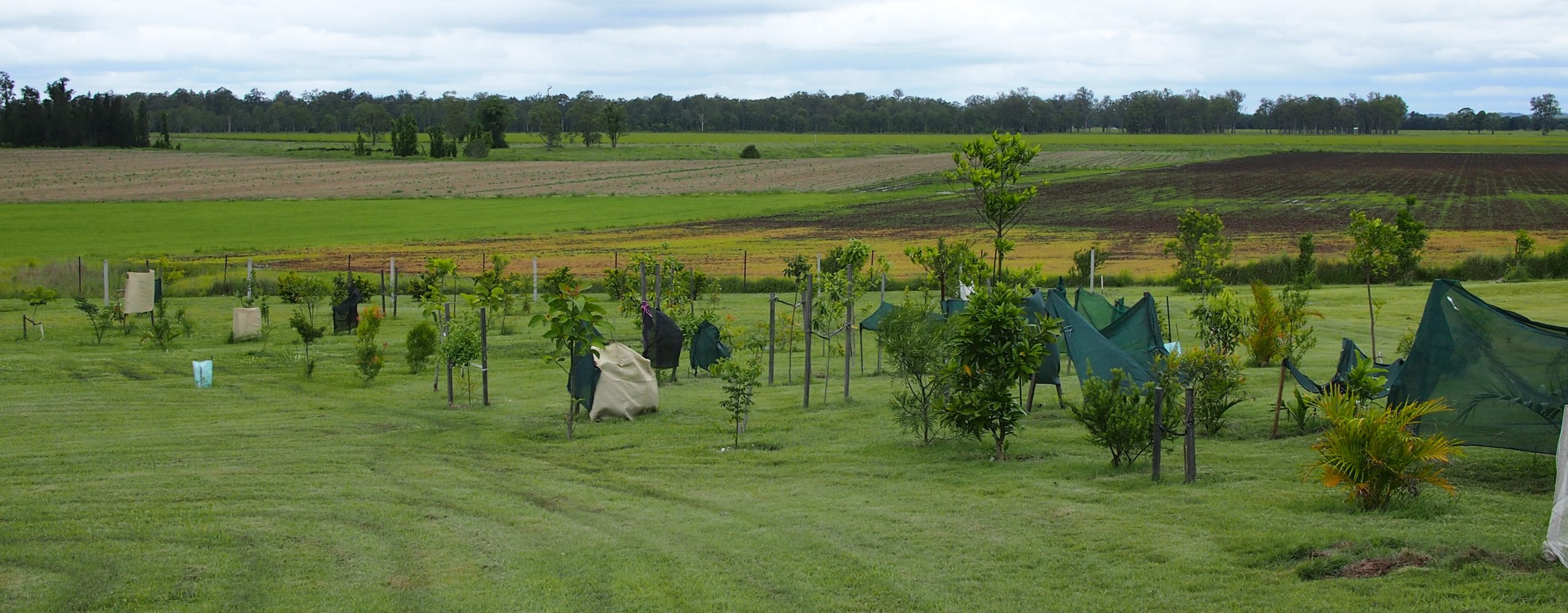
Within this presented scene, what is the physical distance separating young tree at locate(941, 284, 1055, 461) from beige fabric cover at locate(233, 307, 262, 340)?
1845cm

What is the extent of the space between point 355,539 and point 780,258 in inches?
1572

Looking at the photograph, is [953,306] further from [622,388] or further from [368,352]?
[368,352]

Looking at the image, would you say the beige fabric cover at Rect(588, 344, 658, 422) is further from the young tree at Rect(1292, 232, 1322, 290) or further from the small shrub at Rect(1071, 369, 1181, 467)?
the young tree at Rect(1292, 232, 1322, 290)

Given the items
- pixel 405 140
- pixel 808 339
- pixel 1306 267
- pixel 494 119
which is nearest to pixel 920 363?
pixel 808 339

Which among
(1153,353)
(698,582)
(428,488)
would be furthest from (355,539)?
(1153,353)

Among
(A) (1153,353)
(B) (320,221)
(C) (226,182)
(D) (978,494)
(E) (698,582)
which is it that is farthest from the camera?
(C) (226,182)

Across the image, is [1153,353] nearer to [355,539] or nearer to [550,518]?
[550,518]

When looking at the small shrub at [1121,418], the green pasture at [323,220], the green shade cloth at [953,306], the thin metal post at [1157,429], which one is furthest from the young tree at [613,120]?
the thin metal post at [1157,429]

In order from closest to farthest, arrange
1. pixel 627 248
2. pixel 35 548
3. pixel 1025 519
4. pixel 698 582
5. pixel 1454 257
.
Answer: pixel 698 582 < pixel 35 548 < pixel 1025 519 < pixel 1454 257 < pixel 627 248

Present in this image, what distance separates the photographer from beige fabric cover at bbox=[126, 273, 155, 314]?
26844mm

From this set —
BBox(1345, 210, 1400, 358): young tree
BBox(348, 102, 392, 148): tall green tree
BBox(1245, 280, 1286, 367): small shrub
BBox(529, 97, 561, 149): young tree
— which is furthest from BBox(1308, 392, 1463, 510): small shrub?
BBox(348, 102, 392, 148): tall green tree

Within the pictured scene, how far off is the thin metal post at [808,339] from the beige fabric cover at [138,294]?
1645 centimetres

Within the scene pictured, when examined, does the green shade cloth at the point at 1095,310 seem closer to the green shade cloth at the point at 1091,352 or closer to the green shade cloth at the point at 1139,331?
the green shade cloth at the point at 1139,331

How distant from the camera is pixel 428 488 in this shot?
12.8 meters
